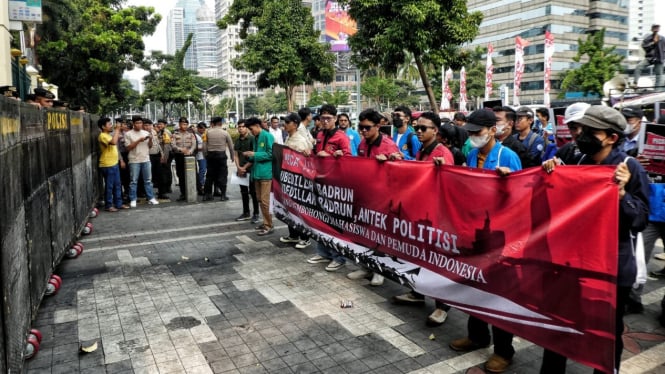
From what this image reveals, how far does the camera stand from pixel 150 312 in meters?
5.14

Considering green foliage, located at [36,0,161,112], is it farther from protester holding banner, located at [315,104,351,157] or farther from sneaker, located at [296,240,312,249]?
protester holding banner, located at [315,104,351,157]

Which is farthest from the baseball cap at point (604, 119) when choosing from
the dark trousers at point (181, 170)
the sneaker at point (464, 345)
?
the dark trousers at point (181, 170)

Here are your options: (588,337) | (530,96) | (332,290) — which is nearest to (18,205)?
(332,290)

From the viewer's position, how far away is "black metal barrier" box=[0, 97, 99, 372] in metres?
3.49

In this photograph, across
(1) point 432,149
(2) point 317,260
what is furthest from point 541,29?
(1) point 432,149

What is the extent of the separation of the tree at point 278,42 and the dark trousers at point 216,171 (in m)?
15.1

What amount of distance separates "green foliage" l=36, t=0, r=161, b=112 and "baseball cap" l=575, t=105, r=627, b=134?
25.7 metres

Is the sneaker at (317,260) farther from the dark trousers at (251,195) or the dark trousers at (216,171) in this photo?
the dark trousers at (216,171)

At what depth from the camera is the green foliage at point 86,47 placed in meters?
24.5

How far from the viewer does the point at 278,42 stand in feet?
85.7

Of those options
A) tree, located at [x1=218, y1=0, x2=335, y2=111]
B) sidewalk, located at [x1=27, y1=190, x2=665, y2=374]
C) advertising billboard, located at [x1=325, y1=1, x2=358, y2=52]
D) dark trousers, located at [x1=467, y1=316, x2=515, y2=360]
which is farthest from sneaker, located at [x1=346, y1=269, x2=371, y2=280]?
advertising billboard, located at [x1=325, y1=1, x2=358, y2=52]

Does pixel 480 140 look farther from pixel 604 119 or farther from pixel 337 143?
pixel 337 143

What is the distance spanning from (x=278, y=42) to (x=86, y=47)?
30.9 feet

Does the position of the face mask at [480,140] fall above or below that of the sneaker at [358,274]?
above
